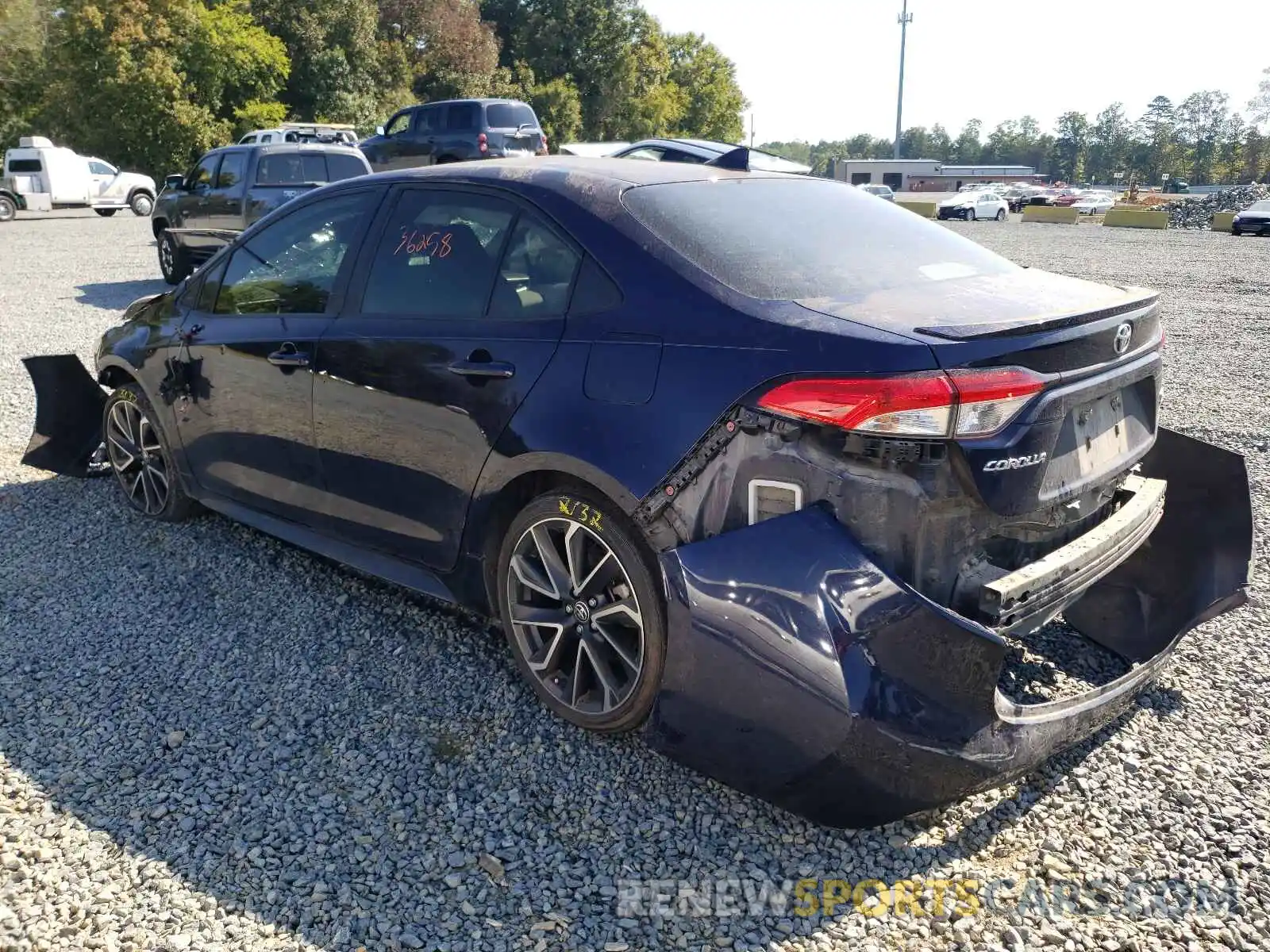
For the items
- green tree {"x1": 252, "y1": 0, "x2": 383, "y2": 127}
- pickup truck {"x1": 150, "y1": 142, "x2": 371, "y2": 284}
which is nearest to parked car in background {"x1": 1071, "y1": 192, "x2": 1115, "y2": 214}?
green tree {"x1": 252, "y1": 0, "x2": 383, "y2": 127}

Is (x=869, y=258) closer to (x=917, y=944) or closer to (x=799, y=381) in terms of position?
(x=799, y=381)

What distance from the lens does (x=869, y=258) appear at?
308 centimetres

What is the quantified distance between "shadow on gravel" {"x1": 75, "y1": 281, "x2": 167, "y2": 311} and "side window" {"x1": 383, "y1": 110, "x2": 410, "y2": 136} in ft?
29.7

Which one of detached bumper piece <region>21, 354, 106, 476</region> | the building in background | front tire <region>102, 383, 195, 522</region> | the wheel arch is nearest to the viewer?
the wheel arch

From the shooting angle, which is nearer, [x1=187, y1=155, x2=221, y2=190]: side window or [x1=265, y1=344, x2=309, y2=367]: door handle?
[x1=265, y1=344, x2=309, y2=367]: door handle

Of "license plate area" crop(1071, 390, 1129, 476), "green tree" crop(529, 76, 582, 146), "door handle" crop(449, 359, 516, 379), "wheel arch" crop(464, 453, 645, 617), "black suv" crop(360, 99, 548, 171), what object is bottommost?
"wheel arch" crop(464, 453, 645, 617)

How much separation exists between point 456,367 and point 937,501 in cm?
161

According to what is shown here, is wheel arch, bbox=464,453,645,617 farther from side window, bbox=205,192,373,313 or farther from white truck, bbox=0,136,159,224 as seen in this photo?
white truck, bbox=0,136,159,224

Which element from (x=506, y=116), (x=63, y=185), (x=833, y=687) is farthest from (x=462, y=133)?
(x=833, y=687)

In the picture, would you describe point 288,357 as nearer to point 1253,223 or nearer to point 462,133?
point 462,133

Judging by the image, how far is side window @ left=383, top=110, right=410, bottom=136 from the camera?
71.2 feet

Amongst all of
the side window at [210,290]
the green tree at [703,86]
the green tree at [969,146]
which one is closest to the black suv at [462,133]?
the side window at [210,290]

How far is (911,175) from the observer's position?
286 ft

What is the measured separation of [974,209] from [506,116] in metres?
25.3
